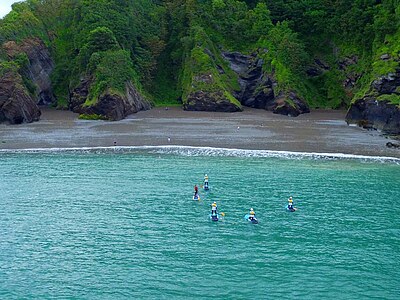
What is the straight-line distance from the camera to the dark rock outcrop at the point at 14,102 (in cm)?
7275

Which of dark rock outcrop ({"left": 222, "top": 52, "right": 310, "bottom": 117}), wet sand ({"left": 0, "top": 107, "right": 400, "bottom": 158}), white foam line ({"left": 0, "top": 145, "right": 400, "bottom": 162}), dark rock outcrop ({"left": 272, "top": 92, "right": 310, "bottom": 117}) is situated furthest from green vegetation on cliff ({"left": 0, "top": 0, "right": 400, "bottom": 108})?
white foam line ({"left": 0, "top": 145, "right": 400, "bottom": 162})

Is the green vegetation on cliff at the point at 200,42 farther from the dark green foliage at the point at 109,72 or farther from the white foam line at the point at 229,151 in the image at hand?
the white foam line at the point at 229,151

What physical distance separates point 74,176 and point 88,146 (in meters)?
12.9

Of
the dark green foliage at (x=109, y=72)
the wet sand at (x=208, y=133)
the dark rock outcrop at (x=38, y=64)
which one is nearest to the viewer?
the wet sand at (x=208, y=133)

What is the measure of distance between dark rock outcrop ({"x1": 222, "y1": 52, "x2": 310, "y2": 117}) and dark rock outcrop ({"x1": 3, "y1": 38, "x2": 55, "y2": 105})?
3337cm

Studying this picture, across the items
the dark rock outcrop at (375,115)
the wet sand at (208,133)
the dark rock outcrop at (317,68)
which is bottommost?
the wet sand at (208,133)

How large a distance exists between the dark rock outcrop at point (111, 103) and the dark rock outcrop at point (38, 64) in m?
7.17

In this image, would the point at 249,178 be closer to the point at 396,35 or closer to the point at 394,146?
the point at 394,146

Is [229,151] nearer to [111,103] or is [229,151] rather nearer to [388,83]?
[111,103]

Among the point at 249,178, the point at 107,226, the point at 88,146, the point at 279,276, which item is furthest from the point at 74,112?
the point at 279,276

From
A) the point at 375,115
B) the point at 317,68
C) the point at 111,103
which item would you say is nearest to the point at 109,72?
the point at 111,103

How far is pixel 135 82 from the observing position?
285 ft

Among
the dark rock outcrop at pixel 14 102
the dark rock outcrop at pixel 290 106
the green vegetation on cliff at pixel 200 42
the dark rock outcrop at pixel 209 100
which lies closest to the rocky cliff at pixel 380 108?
the green vegetation on cliff at pixel 200 42

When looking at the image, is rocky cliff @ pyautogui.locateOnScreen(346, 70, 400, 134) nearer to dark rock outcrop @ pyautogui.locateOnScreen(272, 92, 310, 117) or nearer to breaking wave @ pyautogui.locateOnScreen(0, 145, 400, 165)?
dark rock outcrop @ pyautogui.locateOnScreen(272, 92, 310, 117)
